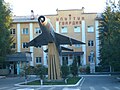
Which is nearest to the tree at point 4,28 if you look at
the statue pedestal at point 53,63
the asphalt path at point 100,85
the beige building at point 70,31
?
the statue pedestal at point 53,63

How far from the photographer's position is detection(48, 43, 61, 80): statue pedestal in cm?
3706

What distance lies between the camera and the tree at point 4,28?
49.9m

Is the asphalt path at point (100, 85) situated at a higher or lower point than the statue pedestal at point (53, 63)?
A: lower

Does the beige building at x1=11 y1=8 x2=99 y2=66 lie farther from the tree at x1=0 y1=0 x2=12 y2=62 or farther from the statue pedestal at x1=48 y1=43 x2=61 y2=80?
the statue pedestal at x1=48 y1=43 x2=61 y2=80

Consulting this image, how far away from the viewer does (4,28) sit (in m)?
50.5

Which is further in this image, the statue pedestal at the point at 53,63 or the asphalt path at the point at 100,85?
the statue pedestal at the point at 53,63

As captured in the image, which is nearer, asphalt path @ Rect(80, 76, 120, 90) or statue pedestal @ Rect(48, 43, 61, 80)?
asphalt path @ Rect(80, 76, 120, 90)

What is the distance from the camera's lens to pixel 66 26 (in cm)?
7275

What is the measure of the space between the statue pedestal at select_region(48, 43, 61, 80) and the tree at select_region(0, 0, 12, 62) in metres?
13.9

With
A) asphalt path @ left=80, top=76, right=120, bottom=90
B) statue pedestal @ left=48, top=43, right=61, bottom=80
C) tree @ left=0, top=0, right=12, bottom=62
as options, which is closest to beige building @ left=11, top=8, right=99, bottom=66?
tree @ left=0, top=0, right=12, bottom=62

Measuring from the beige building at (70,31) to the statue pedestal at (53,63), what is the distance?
33.6m

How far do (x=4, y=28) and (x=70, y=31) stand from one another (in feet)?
80.6

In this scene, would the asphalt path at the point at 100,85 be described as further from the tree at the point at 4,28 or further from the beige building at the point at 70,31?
the beige building at the point at 70,31

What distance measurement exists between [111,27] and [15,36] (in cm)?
3304
